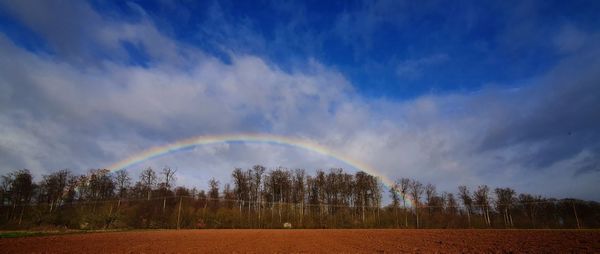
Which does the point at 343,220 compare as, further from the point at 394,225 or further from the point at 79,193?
the point at 79,193

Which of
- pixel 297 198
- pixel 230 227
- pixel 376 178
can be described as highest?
pixel 376 178

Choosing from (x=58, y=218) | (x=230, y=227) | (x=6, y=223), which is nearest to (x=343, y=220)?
(x=230, y=227)

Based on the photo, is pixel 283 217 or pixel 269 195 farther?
pixel 269 195

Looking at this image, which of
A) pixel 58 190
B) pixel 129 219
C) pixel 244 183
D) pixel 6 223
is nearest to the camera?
pixel 6 223

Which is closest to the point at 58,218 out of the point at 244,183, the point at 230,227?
the point at 230,227

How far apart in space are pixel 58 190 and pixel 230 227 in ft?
114

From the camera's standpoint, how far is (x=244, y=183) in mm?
62844

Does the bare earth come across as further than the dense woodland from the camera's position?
No

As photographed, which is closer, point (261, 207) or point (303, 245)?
point (303, 245)

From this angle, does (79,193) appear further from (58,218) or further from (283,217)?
(283,217)

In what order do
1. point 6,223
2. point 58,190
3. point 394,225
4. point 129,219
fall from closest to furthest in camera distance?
point 6,223
point 129,219
point 394,225
point 58,190

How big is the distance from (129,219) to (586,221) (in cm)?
4783

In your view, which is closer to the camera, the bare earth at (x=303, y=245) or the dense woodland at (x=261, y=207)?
the bare earth at (x=303, y=245)

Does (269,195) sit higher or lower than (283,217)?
higher
